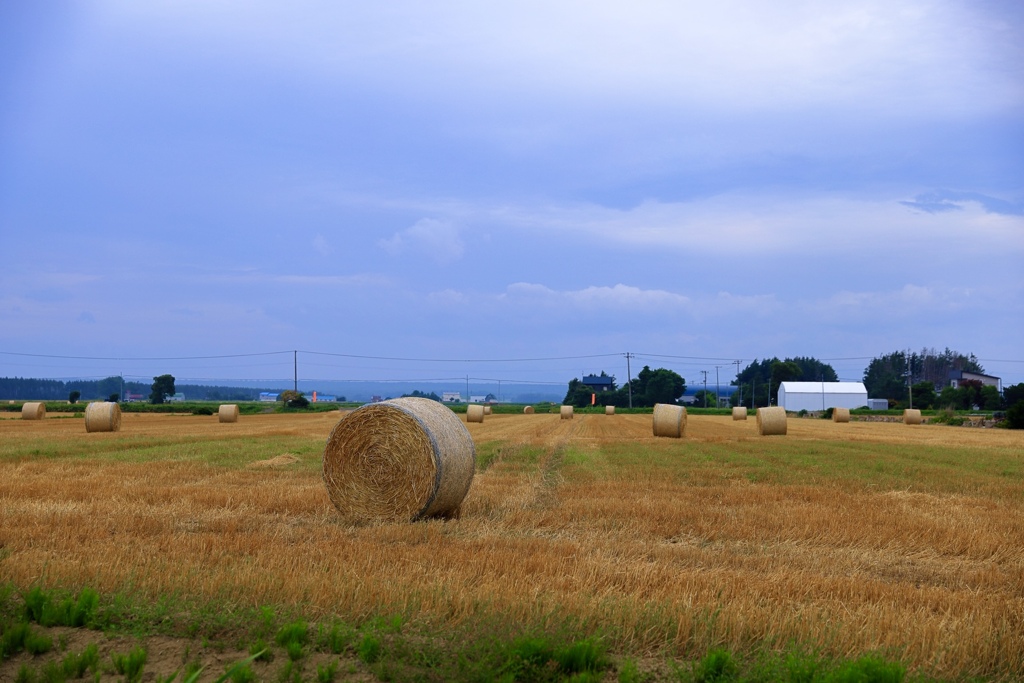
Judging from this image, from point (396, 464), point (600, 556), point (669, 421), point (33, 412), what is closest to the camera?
point (600, 556)

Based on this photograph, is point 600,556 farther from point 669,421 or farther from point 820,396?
point 820,396

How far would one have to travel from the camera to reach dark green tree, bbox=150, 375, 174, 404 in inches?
4857

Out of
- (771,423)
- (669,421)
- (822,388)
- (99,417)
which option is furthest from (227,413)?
(822,388)

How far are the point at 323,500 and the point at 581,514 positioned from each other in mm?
3990

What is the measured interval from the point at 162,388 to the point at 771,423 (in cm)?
11037

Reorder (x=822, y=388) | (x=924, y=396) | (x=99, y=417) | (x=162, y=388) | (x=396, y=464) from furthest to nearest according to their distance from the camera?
(x=162, y=388), (x=822, y=388), (x=924, y=396), (x=99, y=417), (x=396, y=464)

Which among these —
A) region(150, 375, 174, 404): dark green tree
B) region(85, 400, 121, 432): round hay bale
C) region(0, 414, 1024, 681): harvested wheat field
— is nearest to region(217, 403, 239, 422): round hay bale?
region(85, 400, 121, 432): round hay bale

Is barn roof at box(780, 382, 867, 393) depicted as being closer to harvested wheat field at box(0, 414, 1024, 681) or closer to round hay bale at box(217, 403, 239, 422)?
round hay bale at box(217, 403, 239, 422)

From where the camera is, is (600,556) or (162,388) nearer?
(600,556)

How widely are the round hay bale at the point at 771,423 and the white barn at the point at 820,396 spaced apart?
82012 mm

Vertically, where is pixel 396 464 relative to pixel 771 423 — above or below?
above

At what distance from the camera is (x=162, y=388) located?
128500mm

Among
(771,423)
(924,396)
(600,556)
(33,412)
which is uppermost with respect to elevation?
(924,396)

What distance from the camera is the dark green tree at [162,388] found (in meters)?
123
